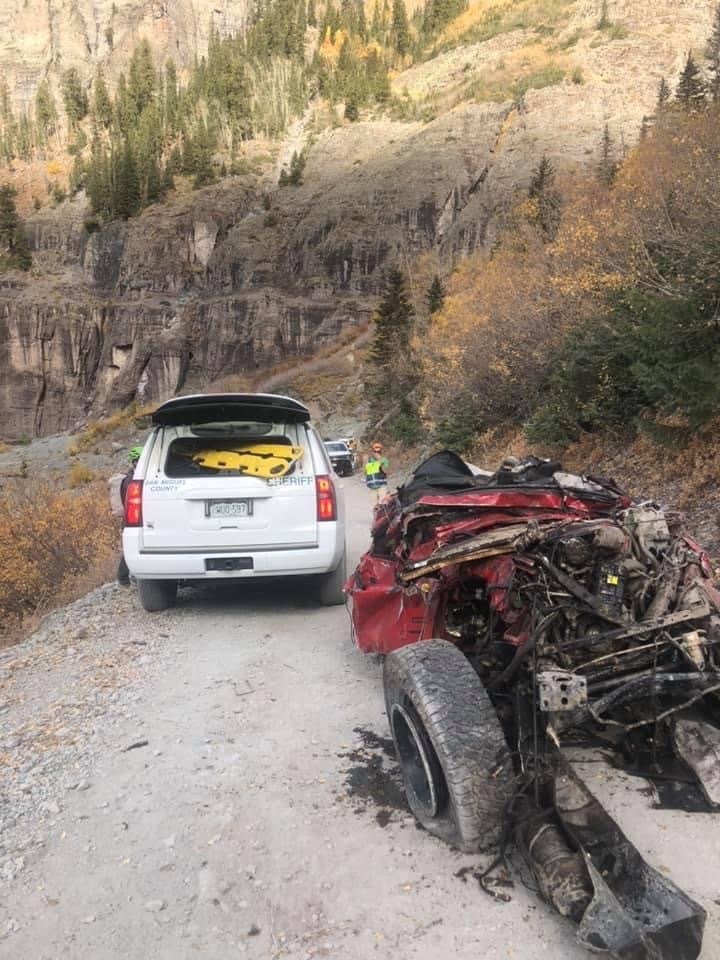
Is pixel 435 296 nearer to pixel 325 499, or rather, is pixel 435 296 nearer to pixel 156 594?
pixel 325 499

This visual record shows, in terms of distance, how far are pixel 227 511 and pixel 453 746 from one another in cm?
389

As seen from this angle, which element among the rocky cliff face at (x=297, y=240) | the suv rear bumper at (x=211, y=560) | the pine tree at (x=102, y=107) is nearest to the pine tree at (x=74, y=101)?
the pine tree at (x=102, y=107)

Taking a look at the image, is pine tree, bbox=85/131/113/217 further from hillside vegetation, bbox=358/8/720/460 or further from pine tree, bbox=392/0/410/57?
hillside vegetation, bbox=358/8/720/460

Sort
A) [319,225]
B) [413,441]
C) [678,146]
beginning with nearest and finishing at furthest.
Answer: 1. [678,146]
2. [413,441]
3. [319,225]

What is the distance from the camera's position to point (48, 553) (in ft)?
43.2

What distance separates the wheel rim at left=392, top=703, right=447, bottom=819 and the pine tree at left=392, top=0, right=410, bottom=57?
444 feet

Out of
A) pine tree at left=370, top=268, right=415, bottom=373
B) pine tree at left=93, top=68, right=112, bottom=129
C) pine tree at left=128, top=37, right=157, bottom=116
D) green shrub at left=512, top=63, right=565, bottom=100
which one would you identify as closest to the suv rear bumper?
pine tree at left=370, top=268, right=415, bottom=373

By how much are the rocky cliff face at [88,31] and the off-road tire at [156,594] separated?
170 m

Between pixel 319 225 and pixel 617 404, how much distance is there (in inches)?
2671

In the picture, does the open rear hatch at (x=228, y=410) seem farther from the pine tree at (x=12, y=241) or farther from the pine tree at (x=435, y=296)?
the pine tree at (x=12, y=241)

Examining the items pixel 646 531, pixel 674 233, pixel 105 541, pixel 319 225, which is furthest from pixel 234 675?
pixel 319 225

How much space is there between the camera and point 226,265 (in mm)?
77500

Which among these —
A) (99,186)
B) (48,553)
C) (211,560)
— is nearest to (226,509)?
(211,560)

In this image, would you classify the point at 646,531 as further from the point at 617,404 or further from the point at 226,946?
the point at 617,404
